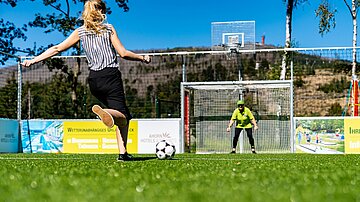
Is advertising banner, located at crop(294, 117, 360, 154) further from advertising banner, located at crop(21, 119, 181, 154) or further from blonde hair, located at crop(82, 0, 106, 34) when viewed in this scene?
blonde hair, located at crop(82, 0, 106, 34)

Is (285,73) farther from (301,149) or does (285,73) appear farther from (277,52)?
(301,149)

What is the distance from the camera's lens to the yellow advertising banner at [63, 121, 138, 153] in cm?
1744

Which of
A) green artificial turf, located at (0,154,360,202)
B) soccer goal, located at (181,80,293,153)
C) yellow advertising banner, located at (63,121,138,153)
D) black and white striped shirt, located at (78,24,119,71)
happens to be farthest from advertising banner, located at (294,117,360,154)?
green artificial turf, located at (0,154,360,202)

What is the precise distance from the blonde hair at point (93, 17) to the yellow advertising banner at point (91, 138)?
10298 millimetres

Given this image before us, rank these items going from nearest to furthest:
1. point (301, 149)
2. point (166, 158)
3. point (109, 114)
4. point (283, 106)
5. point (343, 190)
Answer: point (343, 190) < point (109, 114) < point (166, 158) < point (301, 149) < point (283, 106)

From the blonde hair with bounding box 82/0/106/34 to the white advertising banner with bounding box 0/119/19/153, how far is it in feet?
34.9

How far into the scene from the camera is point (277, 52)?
734 inches

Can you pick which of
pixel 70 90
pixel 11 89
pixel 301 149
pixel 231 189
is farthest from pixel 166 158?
pixel 70 90

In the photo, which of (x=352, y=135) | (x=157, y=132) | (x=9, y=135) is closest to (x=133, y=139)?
(x=157, y=132)

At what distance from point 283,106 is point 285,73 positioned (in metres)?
1.37

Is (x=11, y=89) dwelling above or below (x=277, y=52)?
below

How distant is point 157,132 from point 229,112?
2.67 metres

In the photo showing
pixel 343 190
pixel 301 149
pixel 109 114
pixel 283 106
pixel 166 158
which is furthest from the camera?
pixel 283 106

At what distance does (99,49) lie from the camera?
288 inches
